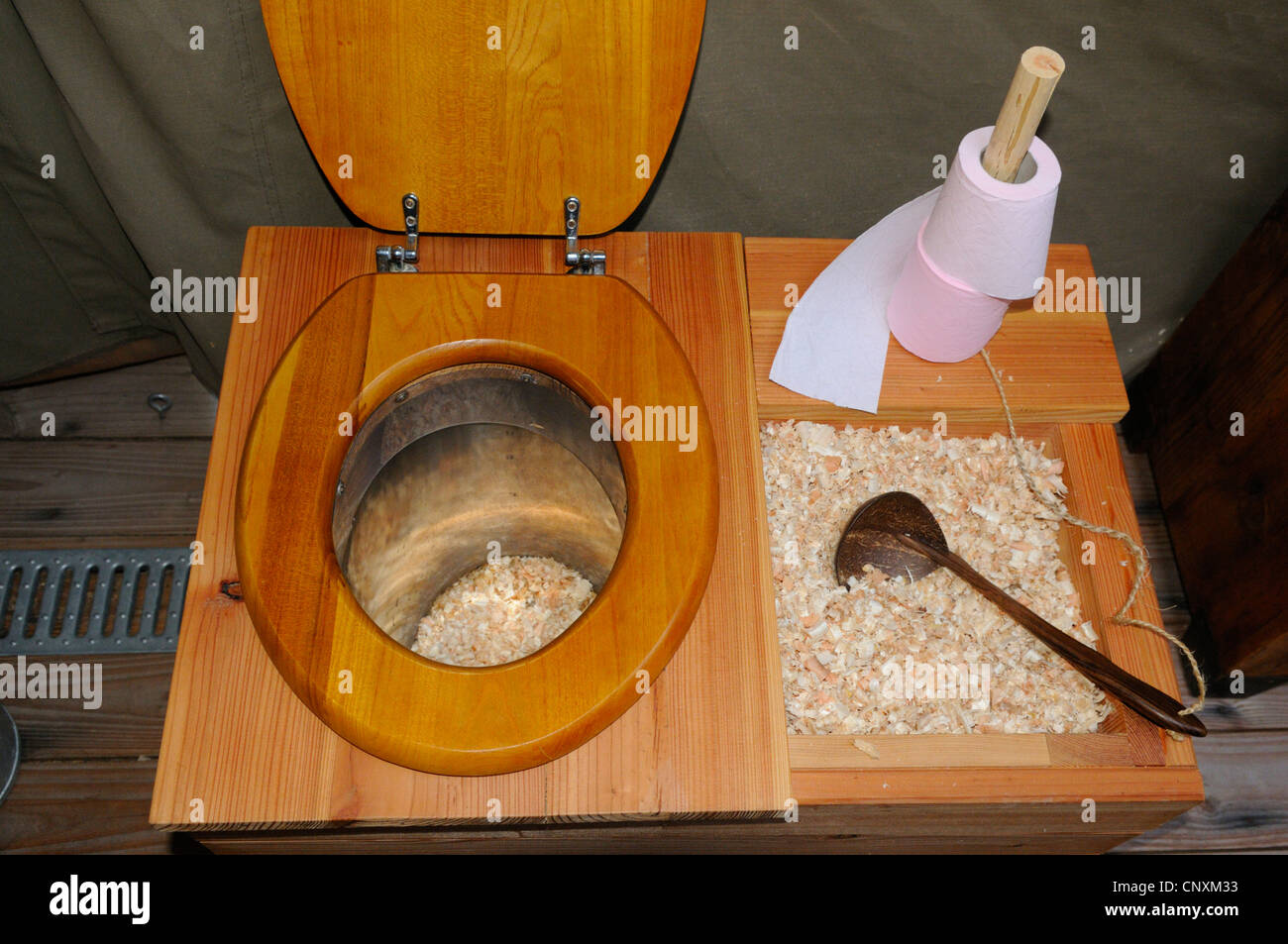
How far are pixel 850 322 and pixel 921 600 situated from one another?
1.02 feet

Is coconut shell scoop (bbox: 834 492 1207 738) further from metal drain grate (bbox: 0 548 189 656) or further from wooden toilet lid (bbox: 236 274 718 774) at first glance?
metal drain grate (bbox: 0 548 189 656)

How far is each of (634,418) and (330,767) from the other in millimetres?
403

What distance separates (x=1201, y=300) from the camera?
1.42 m

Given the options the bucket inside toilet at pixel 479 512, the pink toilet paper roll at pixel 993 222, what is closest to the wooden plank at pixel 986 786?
the bucket inside toilet at pixel 479 512

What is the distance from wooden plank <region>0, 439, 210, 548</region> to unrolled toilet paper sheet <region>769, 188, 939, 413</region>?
0.93 meters

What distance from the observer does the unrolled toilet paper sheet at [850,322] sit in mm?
1077

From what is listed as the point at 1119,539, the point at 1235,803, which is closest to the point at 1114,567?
the point at 1119,539

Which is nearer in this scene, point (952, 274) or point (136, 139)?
point (952, 274)

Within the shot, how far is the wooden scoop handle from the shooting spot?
89cm

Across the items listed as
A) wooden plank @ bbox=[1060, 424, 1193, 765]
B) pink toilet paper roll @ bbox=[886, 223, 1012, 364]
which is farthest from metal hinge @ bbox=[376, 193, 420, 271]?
wooden plank @ bbox=[1060, 424, 1193, 765]

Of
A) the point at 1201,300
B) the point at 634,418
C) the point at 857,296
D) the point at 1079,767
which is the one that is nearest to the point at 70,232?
the point at 634,418

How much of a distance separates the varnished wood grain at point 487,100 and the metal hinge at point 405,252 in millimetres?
11
